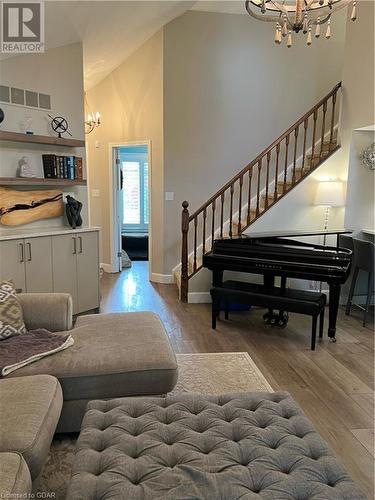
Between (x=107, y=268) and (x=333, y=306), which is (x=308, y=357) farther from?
(x=107, y=268)

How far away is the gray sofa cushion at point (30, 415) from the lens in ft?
4.97

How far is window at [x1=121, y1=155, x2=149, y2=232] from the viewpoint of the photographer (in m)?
9.20

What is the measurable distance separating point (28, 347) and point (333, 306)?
2.81m

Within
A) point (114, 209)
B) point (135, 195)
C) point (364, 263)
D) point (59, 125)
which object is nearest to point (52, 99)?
point (59, 125)

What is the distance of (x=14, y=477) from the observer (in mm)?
1323

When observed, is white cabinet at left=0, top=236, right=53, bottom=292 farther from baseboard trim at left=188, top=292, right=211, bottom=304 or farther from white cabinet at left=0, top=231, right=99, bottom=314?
baseboard trim at left=188, top=292, right=211, bottom=304

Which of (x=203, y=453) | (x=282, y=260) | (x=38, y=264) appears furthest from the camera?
(x=38, y=264)

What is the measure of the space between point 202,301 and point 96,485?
3.80 m

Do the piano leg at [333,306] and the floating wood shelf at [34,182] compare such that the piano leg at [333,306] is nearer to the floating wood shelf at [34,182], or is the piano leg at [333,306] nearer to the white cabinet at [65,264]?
the white cabinet at [65,264]

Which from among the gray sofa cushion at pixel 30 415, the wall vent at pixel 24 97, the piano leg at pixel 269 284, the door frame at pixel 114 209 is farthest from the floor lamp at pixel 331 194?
the gray sofa cushion at pixel 30 415

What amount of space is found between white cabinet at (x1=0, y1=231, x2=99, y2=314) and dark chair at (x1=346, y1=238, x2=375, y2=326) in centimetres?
303

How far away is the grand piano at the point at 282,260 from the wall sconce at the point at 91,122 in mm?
3210

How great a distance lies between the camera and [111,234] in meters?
6.55

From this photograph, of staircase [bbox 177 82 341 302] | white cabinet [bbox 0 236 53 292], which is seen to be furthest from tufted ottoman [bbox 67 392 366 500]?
staircase [bbox 177 82 341 302]
